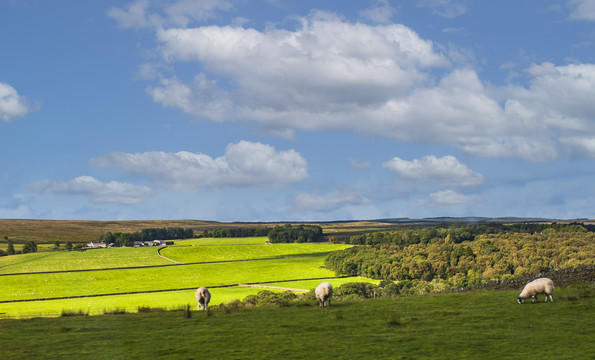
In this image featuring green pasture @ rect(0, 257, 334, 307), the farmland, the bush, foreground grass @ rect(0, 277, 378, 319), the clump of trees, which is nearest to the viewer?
the bush

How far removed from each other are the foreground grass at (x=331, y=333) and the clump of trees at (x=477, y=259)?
87.8 meters

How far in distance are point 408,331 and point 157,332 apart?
352 inches

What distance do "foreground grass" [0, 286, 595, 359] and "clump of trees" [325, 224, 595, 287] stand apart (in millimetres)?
87816

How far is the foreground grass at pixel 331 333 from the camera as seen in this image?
14.9 m

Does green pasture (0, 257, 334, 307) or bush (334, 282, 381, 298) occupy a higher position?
bush (334, 282, 381, 298)

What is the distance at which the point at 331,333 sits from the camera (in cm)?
1819

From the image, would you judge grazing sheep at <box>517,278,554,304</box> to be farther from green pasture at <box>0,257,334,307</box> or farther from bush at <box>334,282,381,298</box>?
green pasture at <box>0,257,334,307</box>

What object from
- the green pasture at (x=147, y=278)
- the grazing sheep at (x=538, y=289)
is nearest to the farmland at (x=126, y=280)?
the green pasture at (x=147, y=278)

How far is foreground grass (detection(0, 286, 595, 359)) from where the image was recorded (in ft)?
48.8

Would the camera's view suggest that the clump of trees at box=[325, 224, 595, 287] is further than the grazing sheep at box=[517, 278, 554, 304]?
Yes

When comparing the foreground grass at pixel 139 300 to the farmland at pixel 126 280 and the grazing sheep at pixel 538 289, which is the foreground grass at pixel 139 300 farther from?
the grazing sheep at pixel 538 289

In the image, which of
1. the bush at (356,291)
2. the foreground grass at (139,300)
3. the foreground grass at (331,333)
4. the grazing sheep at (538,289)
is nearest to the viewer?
the foreground grass at (331,333)

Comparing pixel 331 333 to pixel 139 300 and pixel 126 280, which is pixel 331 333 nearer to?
pixel 139 300

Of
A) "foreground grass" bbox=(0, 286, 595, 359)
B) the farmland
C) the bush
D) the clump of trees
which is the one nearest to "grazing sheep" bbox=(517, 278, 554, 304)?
"foreground grass" bbox=(0, 286, 595, 359)
